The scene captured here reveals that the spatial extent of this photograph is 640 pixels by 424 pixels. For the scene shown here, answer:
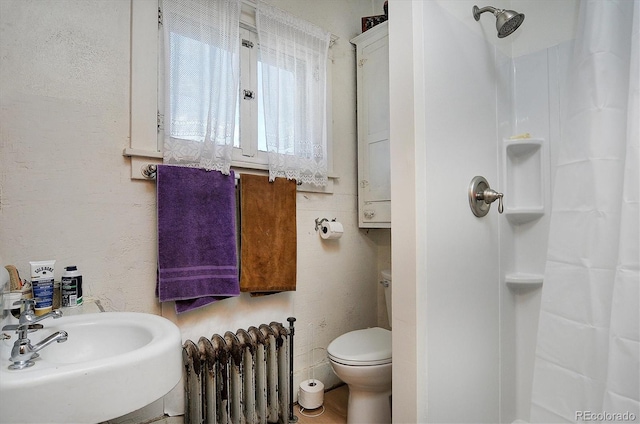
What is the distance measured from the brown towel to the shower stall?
29.8 inches

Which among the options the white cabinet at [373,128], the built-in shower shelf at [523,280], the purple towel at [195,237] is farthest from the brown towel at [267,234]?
the built-in shower shelf at [523,280]

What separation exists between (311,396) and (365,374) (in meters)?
0.49

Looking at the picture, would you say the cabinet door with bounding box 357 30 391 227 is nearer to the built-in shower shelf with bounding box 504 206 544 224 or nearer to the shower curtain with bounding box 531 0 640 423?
the built-in shower shelf with bounding box 504 206 544 224

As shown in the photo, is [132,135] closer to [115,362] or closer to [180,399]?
[115,362]

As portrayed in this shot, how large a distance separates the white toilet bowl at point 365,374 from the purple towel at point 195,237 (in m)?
0.62

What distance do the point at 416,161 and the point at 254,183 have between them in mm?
896

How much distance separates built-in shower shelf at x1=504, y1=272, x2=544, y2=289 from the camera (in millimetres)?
1562

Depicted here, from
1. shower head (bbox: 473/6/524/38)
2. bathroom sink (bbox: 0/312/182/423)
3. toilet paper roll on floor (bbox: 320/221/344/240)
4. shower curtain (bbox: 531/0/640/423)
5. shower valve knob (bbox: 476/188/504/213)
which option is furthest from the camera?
toilet paper roll on floor (bbox: 320/221/344/240)

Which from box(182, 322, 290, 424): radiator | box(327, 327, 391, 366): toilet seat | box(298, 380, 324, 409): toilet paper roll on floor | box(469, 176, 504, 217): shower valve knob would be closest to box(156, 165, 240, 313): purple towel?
box(182, 322, 290, 424): radiator

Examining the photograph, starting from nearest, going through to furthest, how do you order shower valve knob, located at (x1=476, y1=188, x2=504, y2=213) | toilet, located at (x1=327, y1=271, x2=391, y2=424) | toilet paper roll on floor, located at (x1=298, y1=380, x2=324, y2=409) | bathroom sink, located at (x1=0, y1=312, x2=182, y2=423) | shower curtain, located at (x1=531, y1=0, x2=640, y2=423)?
bathroom sink, located at (x1=0, y1=312, x2=182, y2=423)
shower curtain, located at (x1=531, y1=0, x2=640, y2=423)
shower valve knob, located at (x1=476, y1=188, x2=504, y2=213)
toilet, located at (x1=327, y1=271, x2=391, y2=424)
toilet paper roll on floor, located at (x1=298, y1=380, x2=324, y2=409)

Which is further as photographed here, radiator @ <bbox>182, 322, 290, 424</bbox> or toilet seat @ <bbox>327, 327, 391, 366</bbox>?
toilet seat @ <bbox>327, 327, 391, 366</bbox>

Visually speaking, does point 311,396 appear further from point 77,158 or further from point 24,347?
point 77,158

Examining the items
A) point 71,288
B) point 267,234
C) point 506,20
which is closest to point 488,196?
point 506,20

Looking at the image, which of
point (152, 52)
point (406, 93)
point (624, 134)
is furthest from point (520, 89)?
point (152, 52)
